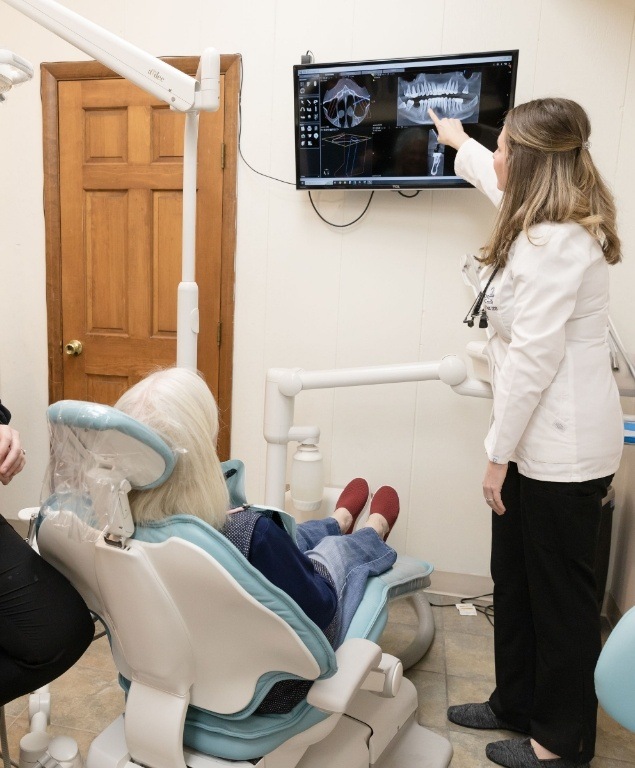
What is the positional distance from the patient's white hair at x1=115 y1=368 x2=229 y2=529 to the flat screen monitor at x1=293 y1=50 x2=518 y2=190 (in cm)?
155

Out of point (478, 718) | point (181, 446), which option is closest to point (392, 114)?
point (181, 446)

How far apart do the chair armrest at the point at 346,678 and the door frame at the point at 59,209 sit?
1.70 meters

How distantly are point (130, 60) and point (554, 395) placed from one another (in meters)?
1.22

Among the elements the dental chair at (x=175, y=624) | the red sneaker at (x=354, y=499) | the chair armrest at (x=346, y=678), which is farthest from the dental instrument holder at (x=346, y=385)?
the dental chair at (x=175, y=624)

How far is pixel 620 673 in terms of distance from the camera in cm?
68

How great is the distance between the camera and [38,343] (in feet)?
9.85

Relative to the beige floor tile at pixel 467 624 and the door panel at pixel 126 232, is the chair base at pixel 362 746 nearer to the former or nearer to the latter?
the beige floor tile at pixel 467 624

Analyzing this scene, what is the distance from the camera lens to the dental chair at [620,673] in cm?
67

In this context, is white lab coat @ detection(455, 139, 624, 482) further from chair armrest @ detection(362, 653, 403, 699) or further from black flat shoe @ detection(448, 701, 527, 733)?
black flat shoe @ detection(448, 701, 527, 733)

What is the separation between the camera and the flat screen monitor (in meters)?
2.26

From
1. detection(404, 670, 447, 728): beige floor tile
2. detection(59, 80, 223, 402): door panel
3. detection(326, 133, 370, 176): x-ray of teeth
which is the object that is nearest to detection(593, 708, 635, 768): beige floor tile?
detection(404, 670, 447, 728): beige floor tile

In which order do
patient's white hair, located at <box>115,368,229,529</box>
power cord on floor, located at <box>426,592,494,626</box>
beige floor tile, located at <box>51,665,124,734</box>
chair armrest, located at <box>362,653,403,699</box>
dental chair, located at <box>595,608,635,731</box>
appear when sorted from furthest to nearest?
power cord on floor, located at <box>426,592,494,626</box>
beige floor tile, located at <box>51,665,124,734</box>
chair armrest, located at <box>362,653,403,699</box>
patient's white hair, located at <box>115,368,229,529</box>
dental chair, located at <box>595,608,635,731</box>

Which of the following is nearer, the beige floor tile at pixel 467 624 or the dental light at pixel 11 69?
the dental light at pixel 11 69

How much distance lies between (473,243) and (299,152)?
0.72 m
